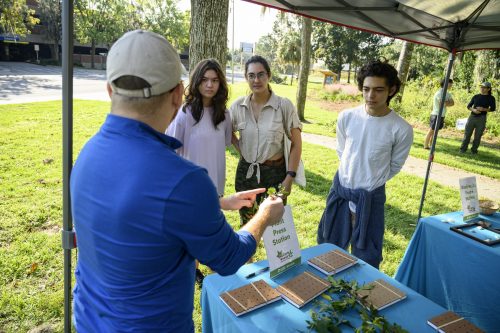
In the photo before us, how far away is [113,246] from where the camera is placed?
967mm

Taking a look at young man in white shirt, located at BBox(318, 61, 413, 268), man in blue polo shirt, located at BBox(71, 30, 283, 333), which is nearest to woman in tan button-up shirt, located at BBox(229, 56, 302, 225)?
young man in white shirt, located at BBox(318, 61, 413, 268)

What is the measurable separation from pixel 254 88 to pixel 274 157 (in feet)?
1.98

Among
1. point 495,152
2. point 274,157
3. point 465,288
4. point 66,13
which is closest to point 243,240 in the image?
point 66,13

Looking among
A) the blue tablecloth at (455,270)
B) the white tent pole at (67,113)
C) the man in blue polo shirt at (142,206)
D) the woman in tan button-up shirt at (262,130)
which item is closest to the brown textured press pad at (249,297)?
the man in blue polo shirt at (142,206)

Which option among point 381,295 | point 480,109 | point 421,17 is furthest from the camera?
point 480,109

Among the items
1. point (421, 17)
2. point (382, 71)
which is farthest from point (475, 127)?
point (382, 71)

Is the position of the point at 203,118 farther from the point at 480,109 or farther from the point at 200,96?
the point at 480,109

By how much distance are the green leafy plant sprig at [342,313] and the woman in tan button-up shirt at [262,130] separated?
3.95ft

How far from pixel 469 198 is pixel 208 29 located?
3.23m

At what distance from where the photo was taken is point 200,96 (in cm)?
248

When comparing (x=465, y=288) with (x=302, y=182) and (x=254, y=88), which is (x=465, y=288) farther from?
(x=254, y=88)

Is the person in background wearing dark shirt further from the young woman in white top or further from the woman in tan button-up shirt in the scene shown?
the young woman in white top

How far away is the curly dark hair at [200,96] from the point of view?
8.05ft

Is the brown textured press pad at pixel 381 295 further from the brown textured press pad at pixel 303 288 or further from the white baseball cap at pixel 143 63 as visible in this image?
the white baseball cap at pixel 143 63
